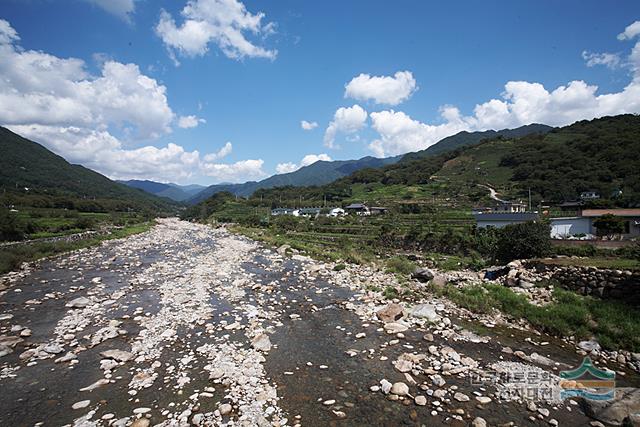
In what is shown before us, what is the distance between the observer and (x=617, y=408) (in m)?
6.47

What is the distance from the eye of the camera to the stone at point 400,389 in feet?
23.9

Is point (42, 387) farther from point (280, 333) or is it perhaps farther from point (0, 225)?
point (0, 225)

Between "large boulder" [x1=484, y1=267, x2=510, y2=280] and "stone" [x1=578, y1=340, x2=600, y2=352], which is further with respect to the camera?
"large boulder" [x1=484, y1=267, x2=510, y2=280]

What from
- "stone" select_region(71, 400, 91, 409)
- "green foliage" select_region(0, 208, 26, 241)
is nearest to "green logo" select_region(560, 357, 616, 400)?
"stone" select_region(71, 400, 91, 409)

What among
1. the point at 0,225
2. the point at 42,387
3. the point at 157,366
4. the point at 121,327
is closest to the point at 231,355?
the point at 157,366

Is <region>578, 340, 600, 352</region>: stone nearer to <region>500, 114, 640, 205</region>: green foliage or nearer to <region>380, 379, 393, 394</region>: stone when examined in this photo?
A: <region>380, 379, 393, 394</region>: stone

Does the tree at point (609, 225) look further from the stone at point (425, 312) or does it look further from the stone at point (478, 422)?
the stone at point (478, 422)

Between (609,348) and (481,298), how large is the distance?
439cm

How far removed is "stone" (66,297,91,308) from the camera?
45.2ft

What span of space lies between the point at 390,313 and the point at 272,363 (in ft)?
18.3

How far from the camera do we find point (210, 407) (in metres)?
6.69

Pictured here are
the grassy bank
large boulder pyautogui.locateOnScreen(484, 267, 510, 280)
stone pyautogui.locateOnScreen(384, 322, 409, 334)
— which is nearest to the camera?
stone pyautogui.locateOnScreen(384, 322, 409, 334)

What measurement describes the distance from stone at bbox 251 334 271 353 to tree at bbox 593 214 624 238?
114 feet

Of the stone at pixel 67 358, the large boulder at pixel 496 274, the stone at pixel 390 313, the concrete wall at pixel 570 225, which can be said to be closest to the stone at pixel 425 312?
the stone at pixel 390 313
